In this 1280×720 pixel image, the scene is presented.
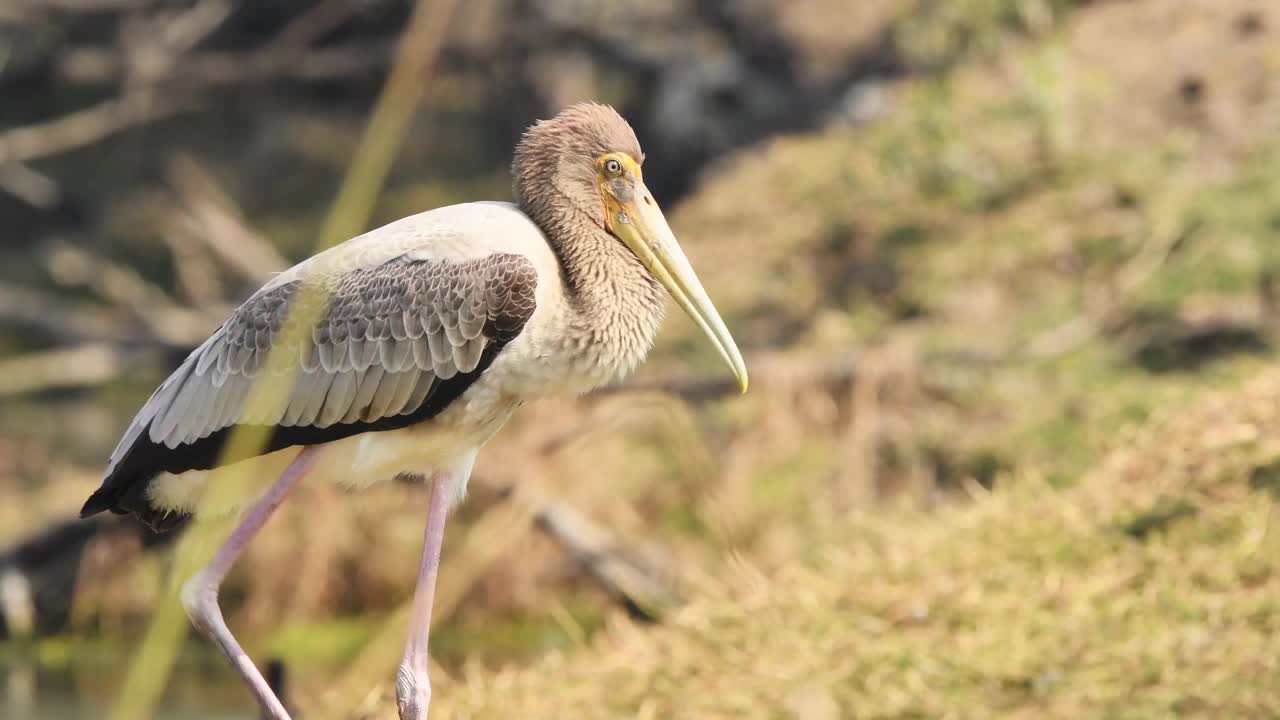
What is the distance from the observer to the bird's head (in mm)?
3797

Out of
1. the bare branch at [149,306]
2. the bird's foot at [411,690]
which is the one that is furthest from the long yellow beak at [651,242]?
the bare branch at [149,306]

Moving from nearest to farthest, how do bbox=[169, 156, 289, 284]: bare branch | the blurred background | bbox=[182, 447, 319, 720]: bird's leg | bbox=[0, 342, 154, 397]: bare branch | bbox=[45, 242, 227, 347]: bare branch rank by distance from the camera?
bbox=[182, 447, 319, 720]: bird's leg, the blurred background, bbox=[0, 342, 154, 397]: bare branch, bbox=[45, 242, 227, 347]: bare branch, bbox=[169, 156, 289, 284]: bare branch

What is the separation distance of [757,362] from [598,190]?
3772mm

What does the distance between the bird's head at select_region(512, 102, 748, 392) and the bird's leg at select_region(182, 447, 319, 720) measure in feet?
2.44

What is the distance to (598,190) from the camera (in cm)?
382

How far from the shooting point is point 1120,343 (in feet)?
23.9

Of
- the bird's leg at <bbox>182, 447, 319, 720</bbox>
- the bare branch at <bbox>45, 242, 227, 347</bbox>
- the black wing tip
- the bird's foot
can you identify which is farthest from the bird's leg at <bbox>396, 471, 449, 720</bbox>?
the bare branch at <bbox>45, 242, 227, 347</bbox>

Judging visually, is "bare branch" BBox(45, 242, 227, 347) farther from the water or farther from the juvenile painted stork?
the juvenile painted stork

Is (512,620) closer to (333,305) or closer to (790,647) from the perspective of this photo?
(790,647)

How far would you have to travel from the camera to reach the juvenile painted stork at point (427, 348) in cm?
365

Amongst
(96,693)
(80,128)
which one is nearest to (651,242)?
(96,693)

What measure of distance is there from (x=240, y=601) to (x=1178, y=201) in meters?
4.54

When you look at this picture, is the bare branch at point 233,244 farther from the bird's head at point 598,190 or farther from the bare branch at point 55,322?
the bird's head at point 598,190

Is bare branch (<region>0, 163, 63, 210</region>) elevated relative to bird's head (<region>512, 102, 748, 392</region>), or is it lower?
lower
